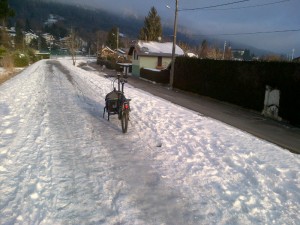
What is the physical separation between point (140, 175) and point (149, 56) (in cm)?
4115

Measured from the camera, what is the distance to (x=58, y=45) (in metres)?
168

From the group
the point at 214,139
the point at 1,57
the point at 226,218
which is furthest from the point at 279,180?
the point at 1,57

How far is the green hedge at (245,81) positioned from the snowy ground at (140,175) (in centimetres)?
532

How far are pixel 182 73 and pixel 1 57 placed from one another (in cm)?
2456

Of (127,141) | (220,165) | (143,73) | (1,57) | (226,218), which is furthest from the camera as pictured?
(143,73)

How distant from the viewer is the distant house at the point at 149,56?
4509cm

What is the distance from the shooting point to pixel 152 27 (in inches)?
2867

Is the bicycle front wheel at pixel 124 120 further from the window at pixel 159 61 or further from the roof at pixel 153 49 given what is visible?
the window at pixel 159 61

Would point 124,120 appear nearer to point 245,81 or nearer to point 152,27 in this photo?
point 245,81

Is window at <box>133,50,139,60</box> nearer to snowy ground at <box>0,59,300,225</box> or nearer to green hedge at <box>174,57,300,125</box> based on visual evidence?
green hedge at <box>174,57,300,125</box>

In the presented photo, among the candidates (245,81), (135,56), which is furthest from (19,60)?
(245,81)

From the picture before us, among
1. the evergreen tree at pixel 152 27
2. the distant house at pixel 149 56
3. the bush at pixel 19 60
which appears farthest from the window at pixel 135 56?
the evergreen tree at pixel 152 27

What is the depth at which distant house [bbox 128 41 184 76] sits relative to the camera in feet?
148

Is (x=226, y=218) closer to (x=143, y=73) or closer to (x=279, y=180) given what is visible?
(x=279, y=180)
